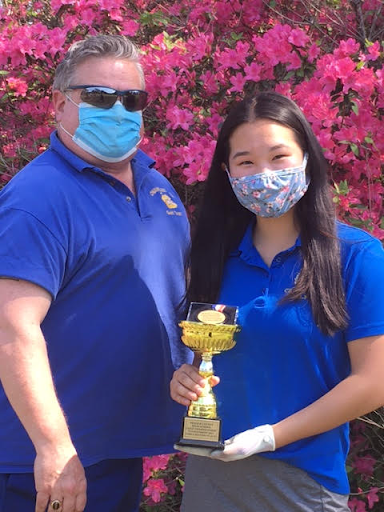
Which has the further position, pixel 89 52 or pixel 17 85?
pixel 17 85

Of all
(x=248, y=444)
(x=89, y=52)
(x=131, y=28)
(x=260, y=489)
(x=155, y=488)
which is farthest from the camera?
(x=131, y=28)

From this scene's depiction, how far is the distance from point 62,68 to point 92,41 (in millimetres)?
156

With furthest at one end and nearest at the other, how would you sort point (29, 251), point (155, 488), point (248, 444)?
point (155, 488), point (29, 251), point (248, 444)

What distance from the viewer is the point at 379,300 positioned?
2076 millimetres

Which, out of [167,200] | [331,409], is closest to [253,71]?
[167,200]

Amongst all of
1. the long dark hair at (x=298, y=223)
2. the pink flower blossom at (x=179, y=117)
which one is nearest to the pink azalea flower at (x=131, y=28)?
the pink flower blossom at (x=179, y=117)

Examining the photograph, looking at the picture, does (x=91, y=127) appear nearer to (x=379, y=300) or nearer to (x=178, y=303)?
(x=178, y=303)

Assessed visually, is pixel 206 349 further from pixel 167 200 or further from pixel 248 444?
pixel 167 200

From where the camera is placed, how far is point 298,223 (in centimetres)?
234

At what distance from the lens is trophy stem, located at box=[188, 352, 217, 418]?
2.17 meters

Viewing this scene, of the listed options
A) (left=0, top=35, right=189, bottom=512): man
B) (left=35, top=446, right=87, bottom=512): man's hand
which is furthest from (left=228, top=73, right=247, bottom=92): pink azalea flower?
(left=35, top=446, right=87, bottom=512): man's hand

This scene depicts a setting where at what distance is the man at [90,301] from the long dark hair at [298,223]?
0.86 ft

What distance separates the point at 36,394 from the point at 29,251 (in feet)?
1.42

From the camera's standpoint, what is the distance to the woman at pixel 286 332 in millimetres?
2094
